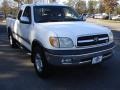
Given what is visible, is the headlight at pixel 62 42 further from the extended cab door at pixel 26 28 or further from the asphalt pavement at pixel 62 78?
the extended cab door at pixel 26 28

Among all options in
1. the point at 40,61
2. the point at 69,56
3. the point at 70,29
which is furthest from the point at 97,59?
the point at 40,61

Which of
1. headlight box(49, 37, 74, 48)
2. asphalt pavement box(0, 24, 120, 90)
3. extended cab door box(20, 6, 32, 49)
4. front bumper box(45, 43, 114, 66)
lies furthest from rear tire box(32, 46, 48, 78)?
extended cab door box(20, 6, 32, 49)

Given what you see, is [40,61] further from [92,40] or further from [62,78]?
[92,40]

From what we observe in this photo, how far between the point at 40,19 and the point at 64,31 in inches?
56.7

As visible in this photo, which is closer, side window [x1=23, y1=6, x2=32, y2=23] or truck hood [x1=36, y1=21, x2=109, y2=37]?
truck hood [x1=36, y1=21, x2=109, y2=37]

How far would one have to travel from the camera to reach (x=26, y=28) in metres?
7.79

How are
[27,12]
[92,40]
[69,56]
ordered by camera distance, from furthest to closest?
[27,12], [92,40], [69,56]

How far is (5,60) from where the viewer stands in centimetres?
898

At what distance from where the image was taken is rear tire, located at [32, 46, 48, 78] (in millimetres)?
6521

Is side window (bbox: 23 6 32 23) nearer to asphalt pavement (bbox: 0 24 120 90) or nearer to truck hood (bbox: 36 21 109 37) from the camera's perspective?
truck hood (bbox: 36 21 109 37)

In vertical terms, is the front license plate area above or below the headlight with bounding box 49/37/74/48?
below

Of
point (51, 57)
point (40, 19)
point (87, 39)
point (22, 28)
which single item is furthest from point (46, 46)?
point (22, 28)

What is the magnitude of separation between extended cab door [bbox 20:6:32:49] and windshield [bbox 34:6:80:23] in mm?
243

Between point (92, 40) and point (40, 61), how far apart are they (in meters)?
1.40
